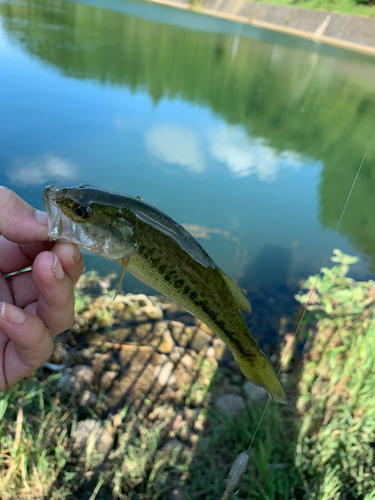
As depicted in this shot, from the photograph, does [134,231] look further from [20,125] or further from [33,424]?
[20,125]

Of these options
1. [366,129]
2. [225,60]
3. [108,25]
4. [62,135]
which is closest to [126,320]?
[62,135]

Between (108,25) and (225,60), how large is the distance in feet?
32.3

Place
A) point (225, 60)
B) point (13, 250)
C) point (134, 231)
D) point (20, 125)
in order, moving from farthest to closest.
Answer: point (225, 60)
point (20, 125)
point (13, 250)
point (134, 231)

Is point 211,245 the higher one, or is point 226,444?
point 226,444

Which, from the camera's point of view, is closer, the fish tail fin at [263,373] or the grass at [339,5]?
the fish tail fin at [263,373]

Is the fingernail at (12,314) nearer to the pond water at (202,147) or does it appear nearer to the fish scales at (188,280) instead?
the fish scales at (188,280)

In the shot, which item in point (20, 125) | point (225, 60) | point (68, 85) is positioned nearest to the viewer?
point (20, 125)

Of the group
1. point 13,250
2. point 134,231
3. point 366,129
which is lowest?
point 366,129

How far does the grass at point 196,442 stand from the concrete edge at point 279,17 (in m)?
44.7

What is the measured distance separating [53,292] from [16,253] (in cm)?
60

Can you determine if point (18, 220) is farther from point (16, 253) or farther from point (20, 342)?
point (20, 342)

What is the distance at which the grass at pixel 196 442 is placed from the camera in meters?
2.51

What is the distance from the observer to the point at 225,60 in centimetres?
2408

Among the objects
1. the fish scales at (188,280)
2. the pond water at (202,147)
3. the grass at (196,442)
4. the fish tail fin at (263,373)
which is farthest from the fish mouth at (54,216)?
the pond water at (202,147)
